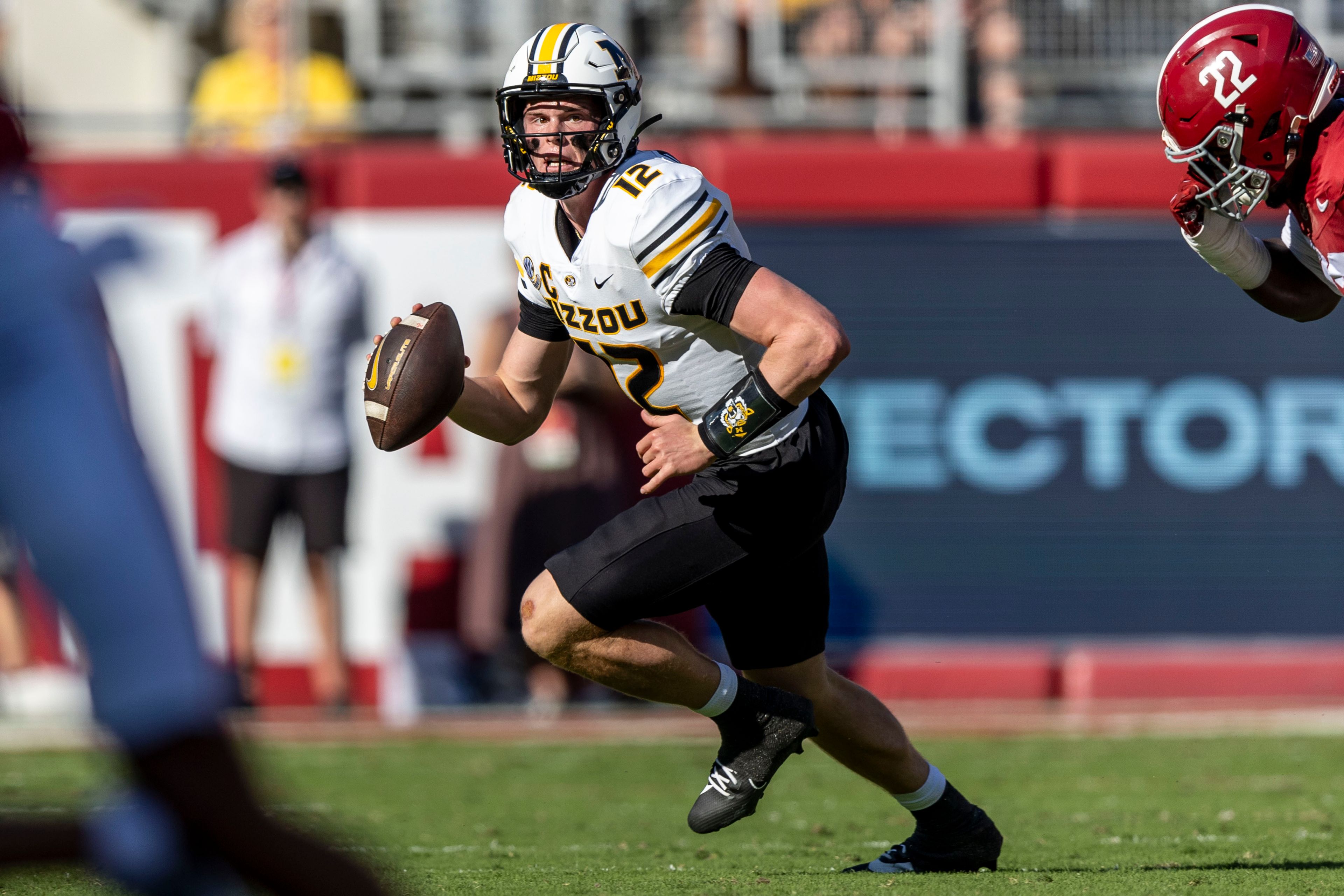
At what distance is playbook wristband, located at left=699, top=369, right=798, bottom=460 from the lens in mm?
3805

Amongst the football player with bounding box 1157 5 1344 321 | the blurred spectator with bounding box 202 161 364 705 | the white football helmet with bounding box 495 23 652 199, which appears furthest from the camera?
the blurred spectator with bounding box 202 161 364 705

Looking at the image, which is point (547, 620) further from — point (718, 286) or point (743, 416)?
point (718, 286)

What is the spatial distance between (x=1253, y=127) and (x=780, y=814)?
2.83 meters

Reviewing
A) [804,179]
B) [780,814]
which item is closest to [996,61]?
[804,179]

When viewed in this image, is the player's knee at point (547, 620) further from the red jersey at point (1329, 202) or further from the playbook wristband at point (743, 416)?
the red jersey at point (1329, 202)

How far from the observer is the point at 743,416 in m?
3.81

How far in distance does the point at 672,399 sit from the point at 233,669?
4.41 meters

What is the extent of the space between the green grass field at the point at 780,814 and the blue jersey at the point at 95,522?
173cm

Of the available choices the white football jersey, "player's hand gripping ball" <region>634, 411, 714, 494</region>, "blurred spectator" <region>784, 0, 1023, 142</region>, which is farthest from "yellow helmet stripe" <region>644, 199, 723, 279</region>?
"blurred spectator" <region>784, 0, 1023, 142</region>

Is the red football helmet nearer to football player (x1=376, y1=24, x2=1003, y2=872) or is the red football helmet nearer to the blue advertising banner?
football player (x1=376, y1=24, x2=1003, y2=872)

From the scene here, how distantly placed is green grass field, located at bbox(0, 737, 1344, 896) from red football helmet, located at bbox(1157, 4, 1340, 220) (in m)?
1.71

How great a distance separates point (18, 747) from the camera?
7.31 metres

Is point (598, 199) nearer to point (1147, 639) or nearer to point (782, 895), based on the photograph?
point (782, 895)

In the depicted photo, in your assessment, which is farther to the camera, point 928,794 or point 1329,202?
point 928,794
